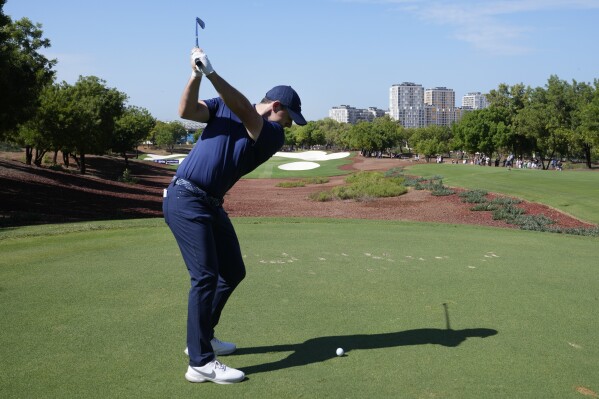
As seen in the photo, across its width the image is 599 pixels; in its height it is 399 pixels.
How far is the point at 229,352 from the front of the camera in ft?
17.7

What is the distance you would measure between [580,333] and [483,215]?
2072 cm

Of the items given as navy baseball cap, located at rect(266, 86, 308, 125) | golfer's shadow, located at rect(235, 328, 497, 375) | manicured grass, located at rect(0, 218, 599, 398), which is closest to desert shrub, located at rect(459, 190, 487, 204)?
manicured grass, located at rect(0, 218, 599, 398)

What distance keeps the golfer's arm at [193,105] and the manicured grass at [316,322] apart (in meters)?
2.12

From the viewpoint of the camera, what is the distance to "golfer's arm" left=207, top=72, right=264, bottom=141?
4.68 m

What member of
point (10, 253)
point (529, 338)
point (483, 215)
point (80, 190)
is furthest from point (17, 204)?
point (529, 338)

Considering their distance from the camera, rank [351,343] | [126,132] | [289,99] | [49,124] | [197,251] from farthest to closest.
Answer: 1. [126,132]
2. [49,124]
3. [351,343]
4. [289,99]
5. [197,251]

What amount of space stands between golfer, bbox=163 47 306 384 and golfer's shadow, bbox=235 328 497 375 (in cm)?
38

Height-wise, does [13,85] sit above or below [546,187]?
above

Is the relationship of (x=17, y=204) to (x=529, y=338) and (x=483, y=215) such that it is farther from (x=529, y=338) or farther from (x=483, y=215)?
(x=529, y=338)

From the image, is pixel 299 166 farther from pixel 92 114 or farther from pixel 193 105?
pixel 193 105

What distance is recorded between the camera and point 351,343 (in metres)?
5.57

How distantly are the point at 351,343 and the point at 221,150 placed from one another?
87.3 inches

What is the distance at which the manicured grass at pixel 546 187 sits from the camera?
84.3 ft

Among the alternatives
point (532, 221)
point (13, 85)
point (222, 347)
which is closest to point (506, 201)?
point (532, 221)
